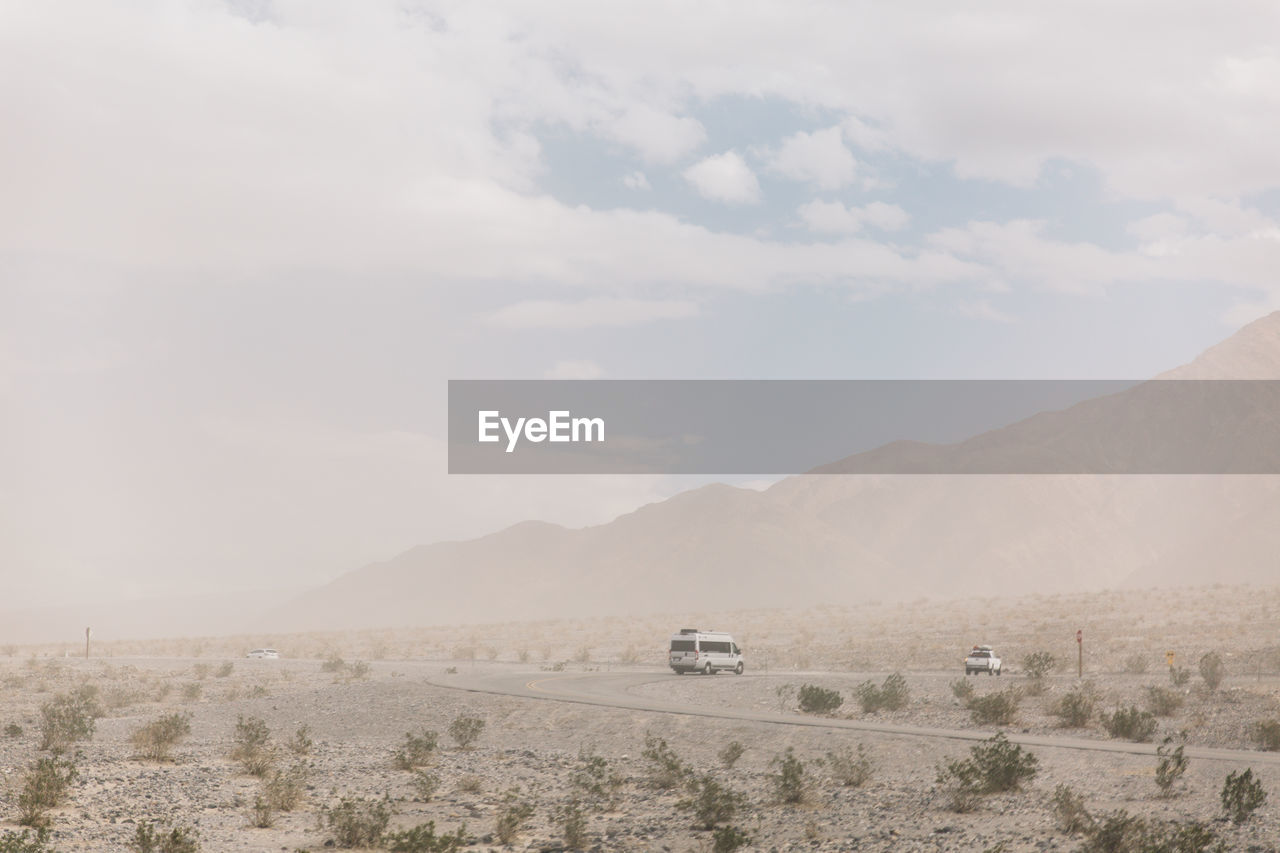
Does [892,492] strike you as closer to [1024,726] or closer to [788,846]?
[1024,726]

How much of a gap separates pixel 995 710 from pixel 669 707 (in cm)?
933

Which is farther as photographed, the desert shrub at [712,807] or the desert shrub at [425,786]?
the desert shrub at [425,786]

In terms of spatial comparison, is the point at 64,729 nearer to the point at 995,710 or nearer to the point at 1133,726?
the point at 995,710

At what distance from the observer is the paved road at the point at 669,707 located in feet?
78.6

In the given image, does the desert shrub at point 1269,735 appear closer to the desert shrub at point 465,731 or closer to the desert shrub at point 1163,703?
the desert shrub at point 1163,703

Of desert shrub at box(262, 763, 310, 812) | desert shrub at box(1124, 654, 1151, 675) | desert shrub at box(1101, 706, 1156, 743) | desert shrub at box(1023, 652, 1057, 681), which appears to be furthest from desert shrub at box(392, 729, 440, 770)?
desert shrub at box(1124, 654, 1151, 675)

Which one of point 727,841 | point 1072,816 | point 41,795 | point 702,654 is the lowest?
point 727,841

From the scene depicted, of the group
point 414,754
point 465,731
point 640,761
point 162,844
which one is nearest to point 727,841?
point 162,844

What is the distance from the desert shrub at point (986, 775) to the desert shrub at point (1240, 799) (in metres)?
3.63

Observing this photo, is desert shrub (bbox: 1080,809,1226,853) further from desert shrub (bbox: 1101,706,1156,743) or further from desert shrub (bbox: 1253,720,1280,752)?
desert shrub (bbox: 1101,706,1156,743)

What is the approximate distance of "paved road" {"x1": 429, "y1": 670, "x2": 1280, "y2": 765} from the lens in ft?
78.6

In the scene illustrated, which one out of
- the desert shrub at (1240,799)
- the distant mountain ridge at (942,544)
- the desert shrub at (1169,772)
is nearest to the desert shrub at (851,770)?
the desert shrub at (1169,772)

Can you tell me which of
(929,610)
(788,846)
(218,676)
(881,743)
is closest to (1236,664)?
(881,743)

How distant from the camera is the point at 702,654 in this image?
4681 cm
